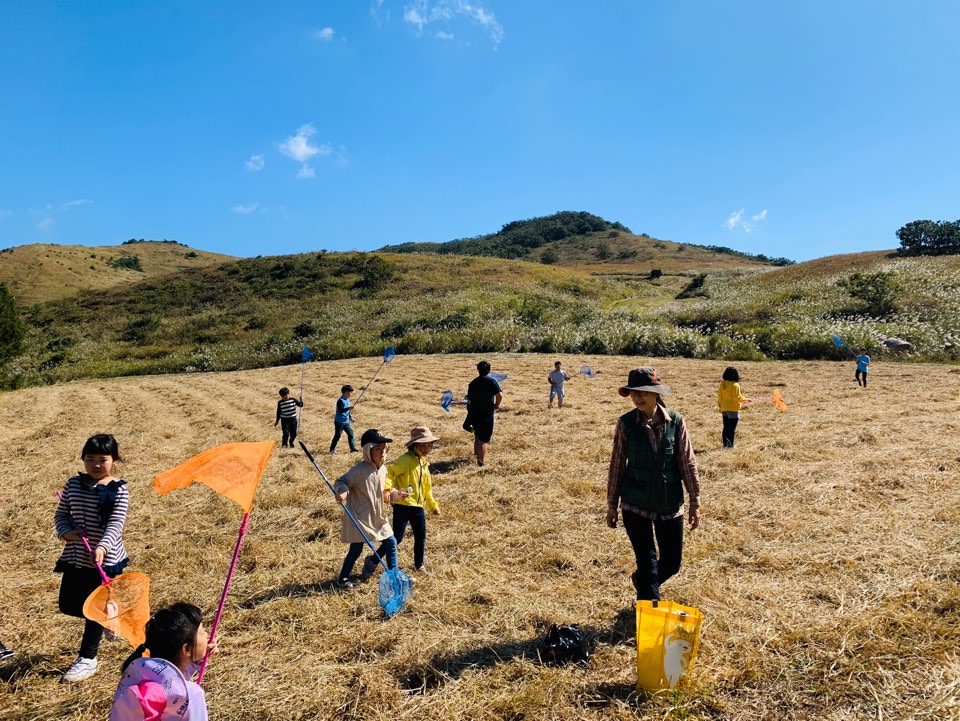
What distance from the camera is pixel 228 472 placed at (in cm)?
403

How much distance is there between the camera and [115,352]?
43.1m

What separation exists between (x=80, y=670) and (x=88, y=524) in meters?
1.13

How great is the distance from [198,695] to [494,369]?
2191 centimetres

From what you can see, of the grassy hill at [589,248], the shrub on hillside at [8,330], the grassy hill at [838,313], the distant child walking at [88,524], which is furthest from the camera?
the grassy hill at [589,248]

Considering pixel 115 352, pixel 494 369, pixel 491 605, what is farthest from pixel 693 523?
pixel 115 352

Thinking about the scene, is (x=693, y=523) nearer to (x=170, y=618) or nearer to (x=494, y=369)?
(x=170, y=618)


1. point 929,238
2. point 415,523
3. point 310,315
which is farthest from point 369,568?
point 929,238

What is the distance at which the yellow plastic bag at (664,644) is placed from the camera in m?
3.79

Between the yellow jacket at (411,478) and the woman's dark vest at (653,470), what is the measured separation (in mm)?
2212

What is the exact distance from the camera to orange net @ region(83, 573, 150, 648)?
407 centimetres

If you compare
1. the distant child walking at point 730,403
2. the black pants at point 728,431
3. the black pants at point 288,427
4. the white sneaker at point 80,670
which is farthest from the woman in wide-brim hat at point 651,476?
the black pants at point 288,427

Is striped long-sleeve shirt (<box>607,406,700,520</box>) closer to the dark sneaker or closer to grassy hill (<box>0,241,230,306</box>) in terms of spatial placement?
the dark sneaker

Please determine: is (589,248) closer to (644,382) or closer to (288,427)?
(288,427)

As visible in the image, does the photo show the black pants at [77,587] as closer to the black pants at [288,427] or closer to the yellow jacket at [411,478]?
the yellow jacket at [411,478]
